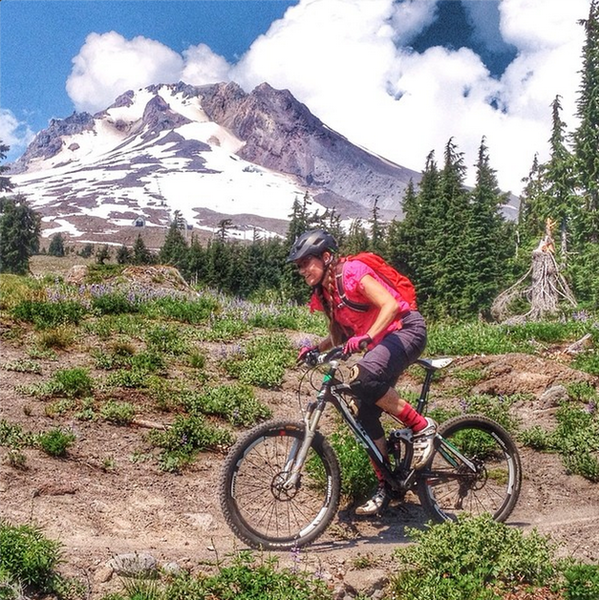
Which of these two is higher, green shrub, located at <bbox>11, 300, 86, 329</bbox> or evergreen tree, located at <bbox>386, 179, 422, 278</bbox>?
evergreen tree, located at <bbox>386, 179, 422, 278</bbox>

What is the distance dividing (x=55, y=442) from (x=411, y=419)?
155 inches

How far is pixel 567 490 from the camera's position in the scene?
25.2 feet

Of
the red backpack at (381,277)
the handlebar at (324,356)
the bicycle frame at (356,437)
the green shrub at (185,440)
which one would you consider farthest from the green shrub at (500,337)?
the handlebar at (324,356)

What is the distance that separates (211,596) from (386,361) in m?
2.44

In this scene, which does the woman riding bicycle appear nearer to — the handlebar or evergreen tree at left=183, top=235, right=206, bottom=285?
the handlebar

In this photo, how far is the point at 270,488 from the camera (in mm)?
5719

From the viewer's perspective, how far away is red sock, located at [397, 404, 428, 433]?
606 centimetres

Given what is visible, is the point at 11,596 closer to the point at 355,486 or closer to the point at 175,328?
the point at 355,486

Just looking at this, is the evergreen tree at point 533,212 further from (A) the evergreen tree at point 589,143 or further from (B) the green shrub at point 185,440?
(B) the green shrub at point 185,440

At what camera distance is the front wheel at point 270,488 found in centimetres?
547

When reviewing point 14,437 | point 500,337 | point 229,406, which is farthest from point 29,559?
point 500,337

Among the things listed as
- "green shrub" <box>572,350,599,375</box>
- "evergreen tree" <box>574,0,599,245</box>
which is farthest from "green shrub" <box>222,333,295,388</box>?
"evergreen tree" <box>574,0,599,245</box>

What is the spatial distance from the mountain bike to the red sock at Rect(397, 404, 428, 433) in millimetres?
85

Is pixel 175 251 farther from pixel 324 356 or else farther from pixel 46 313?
pixel 324 356
